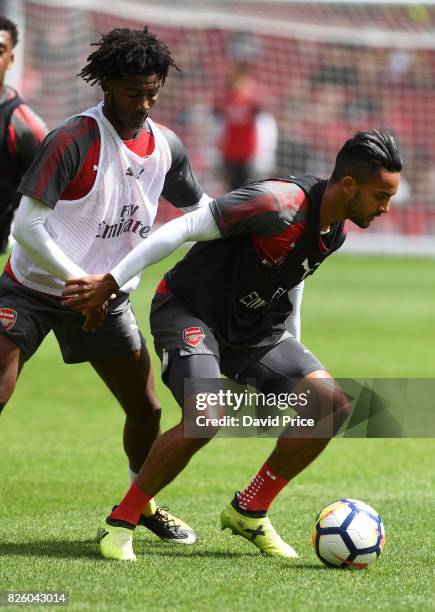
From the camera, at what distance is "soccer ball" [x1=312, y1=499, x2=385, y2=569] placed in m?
5.80

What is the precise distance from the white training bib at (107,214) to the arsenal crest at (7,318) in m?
0.18

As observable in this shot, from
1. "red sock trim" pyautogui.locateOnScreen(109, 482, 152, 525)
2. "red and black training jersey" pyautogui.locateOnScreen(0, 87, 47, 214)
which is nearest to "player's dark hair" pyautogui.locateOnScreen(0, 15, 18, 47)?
"red and black training jersey" pyautogui.locateOnScreen(0, 87, 47, 214)

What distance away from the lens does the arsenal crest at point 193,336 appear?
600cm

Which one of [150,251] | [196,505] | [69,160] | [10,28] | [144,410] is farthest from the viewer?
[10,28]

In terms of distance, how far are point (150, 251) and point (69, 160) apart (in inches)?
24.1

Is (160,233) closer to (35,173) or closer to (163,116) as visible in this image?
(35,173)

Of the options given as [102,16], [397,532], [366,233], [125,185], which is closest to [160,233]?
[125,185]

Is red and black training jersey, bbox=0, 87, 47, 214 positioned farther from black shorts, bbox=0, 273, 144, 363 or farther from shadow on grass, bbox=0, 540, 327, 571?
shadow on grass, bbox=0, 540, 327, 571

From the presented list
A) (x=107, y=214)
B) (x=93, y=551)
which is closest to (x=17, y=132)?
(x=107, y=214)

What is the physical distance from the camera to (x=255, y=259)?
19.8ft

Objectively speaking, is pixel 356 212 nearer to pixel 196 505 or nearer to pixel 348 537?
pixel 348 537

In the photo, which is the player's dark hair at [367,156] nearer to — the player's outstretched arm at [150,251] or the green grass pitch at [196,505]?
the player's outstretched arm at [150,251]

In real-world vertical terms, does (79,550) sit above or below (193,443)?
below

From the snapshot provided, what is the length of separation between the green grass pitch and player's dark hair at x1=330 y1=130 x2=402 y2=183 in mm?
1927
